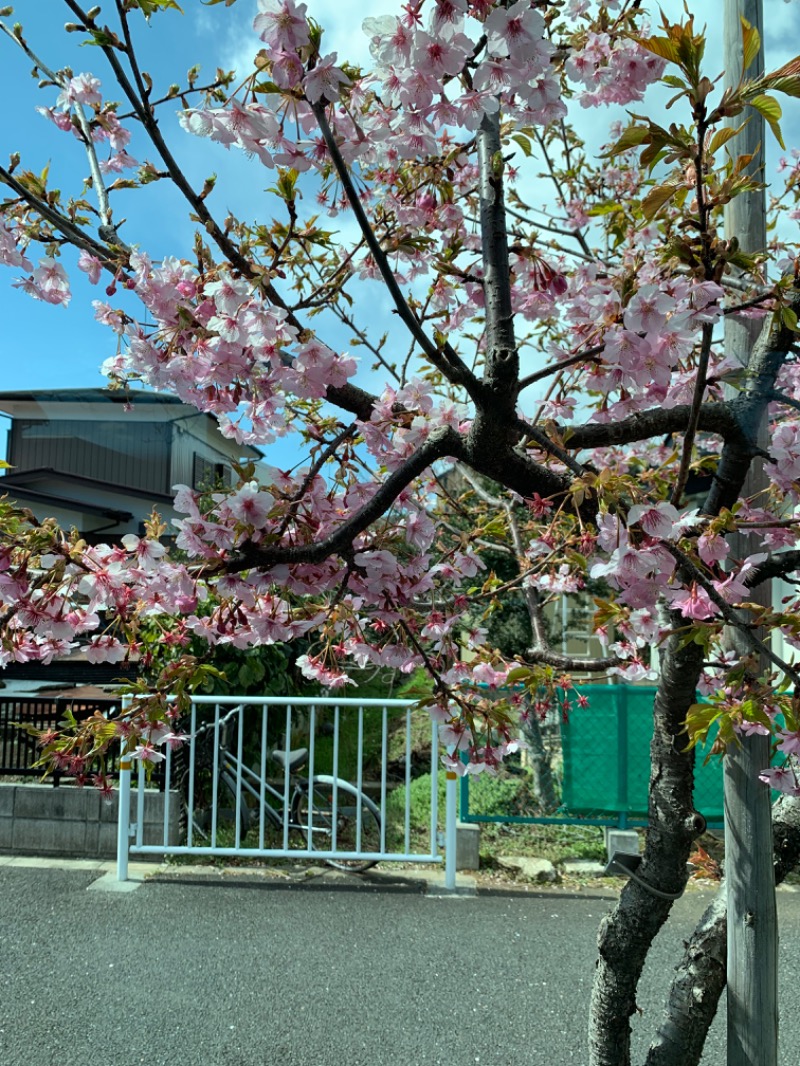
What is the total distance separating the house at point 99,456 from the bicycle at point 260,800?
9.11 metres

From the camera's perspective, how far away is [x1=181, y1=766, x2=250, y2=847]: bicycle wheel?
208 inches

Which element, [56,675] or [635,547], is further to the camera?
[56,675]

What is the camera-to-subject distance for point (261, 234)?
1.41m

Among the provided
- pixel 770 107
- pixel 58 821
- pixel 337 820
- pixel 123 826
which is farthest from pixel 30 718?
pixel 770 107

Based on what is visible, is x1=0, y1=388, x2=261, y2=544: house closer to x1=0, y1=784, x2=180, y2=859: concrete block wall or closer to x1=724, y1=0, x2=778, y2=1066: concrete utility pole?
x1=0, y1=784, x2=180, y2=859: concrete block wall

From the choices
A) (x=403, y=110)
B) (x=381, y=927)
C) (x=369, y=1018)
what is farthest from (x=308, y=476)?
(x=381, y=927)

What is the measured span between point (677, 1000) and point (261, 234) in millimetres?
2017

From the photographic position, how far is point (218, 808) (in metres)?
5.57

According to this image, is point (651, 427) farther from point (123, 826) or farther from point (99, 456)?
point (99, 456)

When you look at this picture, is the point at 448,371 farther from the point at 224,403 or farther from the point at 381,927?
the point at 381,927

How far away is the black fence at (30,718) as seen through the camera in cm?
510

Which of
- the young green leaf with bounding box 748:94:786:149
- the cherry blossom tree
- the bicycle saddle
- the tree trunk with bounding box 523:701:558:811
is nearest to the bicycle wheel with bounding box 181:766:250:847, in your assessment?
the bicycle saddle

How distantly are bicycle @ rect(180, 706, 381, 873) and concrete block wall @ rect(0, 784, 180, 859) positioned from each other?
19.2 inches

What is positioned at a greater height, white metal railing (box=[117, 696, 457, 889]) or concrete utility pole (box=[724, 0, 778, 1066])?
concrete utility pole (box=[724, 0, 778, 1066])
